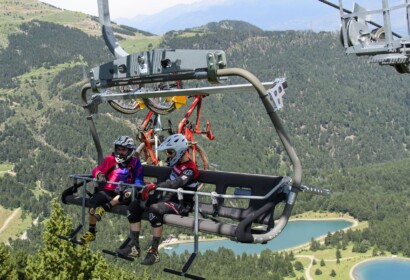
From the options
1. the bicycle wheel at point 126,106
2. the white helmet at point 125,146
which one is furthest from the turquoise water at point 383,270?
the white helmet at point 125,146

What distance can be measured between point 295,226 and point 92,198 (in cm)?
17305

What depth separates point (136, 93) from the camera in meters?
9.91

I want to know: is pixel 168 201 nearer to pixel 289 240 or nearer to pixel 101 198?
pixel 101 198

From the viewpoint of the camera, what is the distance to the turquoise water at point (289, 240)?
154 metres

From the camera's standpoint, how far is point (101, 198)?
11.0m

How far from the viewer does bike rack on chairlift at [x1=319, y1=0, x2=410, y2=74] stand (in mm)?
7996

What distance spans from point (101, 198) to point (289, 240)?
520 ft

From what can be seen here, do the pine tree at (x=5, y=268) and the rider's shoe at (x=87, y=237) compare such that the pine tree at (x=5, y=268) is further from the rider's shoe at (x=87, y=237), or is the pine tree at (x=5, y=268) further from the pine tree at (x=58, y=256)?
the rider's shoe at (x=87, y=237)

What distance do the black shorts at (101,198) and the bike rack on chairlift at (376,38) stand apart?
505 cm

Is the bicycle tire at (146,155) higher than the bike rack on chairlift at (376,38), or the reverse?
the bike rack on chairlift at (376,38)

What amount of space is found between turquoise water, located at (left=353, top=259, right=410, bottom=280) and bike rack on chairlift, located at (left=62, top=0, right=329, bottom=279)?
125m

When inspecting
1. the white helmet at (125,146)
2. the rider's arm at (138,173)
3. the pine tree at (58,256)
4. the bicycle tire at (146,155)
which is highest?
the white helmet at (125,146)

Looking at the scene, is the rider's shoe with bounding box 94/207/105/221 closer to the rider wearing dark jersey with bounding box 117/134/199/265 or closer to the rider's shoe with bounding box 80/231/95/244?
the rider's shoe with bounding box 80/231/95/244

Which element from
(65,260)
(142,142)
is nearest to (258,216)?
(142,142)
